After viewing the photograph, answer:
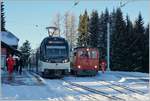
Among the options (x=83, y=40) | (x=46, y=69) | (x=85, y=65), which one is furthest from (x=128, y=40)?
(x=46, y=69)

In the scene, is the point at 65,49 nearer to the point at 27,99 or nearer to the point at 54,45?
the point at 54,45

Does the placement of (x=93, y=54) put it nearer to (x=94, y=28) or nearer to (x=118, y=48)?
(x=118, y=48)

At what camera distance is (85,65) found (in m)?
37.1

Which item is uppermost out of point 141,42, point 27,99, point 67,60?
point 141,42

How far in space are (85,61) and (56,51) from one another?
4657mm

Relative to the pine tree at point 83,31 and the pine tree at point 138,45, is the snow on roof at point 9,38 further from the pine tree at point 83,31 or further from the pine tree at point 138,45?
the pine tree at point 138,45

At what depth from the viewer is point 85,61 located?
37.3m

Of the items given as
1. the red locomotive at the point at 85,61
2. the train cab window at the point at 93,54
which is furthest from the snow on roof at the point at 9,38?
the train cab window at the point at 93,54

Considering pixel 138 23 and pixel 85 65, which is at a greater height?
pixel 138 23

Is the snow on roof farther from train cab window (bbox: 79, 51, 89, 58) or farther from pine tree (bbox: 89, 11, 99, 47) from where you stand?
train cab window (bbox: 79, 51, 89, 58)

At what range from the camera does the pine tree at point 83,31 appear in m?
83.0

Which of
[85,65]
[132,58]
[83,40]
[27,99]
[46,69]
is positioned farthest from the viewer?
[83,40]

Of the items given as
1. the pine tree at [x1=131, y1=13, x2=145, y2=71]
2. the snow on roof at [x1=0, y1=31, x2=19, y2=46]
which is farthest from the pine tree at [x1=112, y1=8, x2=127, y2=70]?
the snow on roof at [x1=0, y1=31, x2=19, y2=46]

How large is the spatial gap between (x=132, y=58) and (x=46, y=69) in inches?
1578
